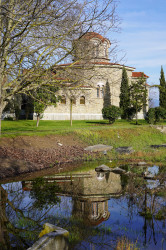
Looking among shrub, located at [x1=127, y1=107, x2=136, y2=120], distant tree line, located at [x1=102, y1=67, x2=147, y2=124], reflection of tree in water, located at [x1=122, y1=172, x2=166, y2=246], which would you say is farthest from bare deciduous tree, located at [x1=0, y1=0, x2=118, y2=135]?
shrub, located at [x1=127, y1=107, x2=136, y2=120]

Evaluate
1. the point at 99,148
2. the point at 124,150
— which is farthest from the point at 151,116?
the point at 99,148

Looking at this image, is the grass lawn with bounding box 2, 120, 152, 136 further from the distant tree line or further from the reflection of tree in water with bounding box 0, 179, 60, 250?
the distant tree line

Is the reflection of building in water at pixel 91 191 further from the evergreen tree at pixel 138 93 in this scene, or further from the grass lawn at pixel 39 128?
the evergreen tree at pixel 138 93

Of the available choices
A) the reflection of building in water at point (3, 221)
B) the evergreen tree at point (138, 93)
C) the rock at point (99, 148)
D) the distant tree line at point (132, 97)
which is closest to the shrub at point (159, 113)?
the distant tree line at point (132, 97)

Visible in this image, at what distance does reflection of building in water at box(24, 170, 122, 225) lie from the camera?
7.69 meters

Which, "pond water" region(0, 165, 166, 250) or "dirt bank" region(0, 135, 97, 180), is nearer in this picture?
"pond water" region(0, 165, 166, 250)

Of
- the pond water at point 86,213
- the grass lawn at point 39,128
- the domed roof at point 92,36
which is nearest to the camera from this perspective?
the pond water at point 86,213

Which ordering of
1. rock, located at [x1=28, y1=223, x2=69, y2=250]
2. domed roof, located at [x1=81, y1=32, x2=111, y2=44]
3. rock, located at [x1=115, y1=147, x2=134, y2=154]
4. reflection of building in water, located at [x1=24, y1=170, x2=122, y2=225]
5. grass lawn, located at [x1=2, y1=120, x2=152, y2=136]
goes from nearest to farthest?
rock, located at [x1=28, y1=223, x2=69, y2=250] → reflection of building in water, located at [x1=24, y1=170, x2=122, y2=225] → domed roof, located at [x1=81, y1=32, x2=111, y2=44] → rock, located at [x1=115, y1=147, x2=134, y2=154] → grass lawn, located at [x1=2, y1=120, x2=152, y2=136]

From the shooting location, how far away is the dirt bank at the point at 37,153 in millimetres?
13570

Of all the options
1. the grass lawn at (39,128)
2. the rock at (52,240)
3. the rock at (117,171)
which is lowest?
the rock at (117,171)

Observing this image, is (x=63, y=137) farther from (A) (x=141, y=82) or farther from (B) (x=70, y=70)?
(A) (x=141, y=82)

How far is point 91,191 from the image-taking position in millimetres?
9984

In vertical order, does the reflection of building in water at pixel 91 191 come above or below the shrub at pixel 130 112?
below

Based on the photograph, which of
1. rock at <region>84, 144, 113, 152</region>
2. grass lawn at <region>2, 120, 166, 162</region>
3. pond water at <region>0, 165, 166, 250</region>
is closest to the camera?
pond water at <region>0, 165, 166, 250</region>
